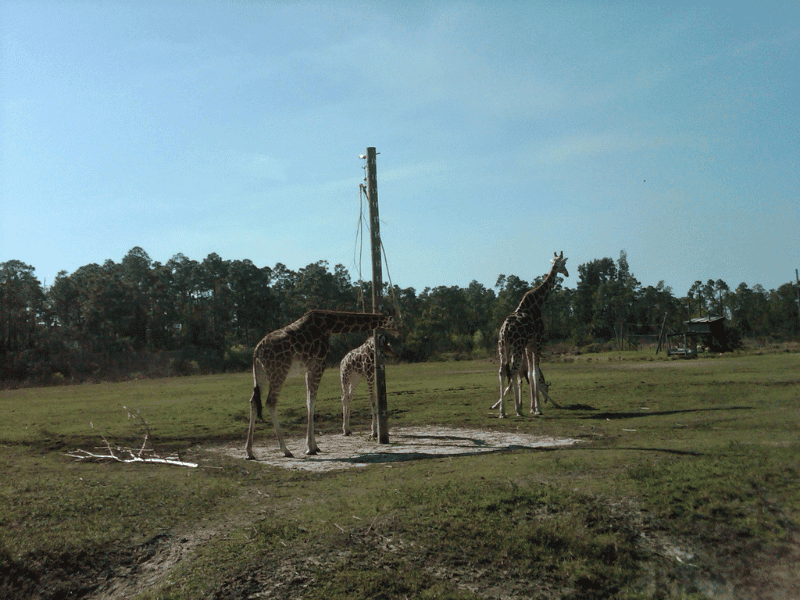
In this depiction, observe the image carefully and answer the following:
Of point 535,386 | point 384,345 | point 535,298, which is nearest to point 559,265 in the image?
point 535,298

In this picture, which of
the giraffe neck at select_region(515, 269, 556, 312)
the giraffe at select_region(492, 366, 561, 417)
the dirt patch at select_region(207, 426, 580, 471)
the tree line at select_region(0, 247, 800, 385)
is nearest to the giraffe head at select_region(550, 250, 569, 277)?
the giraffe neck at select_region(515, 269, 556, 312)

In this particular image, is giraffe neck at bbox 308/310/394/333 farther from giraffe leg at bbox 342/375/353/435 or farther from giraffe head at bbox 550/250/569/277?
giraffe head at bbox 550/250/569/277

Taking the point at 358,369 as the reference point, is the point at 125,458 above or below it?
below

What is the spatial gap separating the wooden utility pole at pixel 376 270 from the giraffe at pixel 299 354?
22.7 inches

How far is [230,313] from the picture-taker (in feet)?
226

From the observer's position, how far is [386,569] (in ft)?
21.7

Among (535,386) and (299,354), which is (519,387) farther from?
(299,354)

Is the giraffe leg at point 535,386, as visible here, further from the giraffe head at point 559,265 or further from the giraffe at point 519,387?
the giraffe head at point 559,265

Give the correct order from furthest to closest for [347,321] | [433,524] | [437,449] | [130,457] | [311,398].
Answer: [347,321] → [311,398] → [130,457] → [437,449] → [433,524]

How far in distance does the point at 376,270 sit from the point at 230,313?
57.6m

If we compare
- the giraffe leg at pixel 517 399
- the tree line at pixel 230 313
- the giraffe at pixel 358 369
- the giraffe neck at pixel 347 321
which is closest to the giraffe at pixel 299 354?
the giraffe neck at pixel 347 321

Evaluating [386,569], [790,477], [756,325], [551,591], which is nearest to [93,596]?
[386,569]

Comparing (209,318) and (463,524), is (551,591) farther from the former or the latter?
(209,318)

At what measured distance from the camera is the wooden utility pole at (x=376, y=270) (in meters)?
14.0
